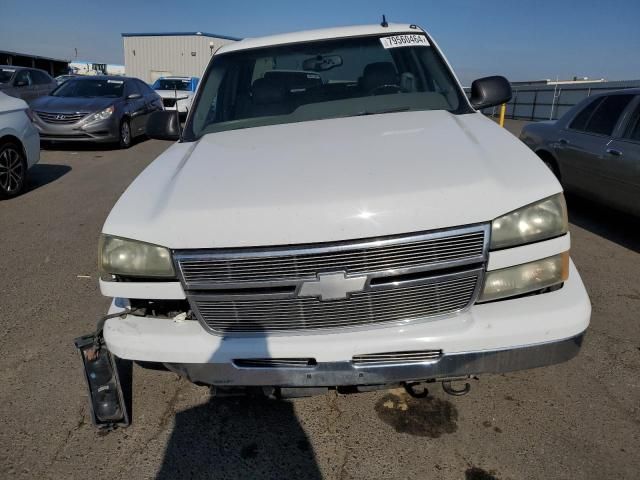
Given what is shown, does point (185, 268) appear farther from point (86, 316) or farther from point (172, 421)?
point (86, 316)

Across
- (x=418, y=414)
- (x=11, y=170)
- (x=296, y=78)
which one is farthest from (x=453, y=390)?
(x=11, y=170)

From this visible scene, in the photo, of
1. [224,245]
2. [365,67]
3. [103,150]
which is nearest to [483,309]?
[224,245]

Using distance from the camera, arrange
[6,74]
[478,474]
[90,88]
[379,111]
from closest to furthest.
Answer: [478,474] < [379,111] < [90,88] < [6,74]

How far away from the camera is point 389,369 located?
2.03 m

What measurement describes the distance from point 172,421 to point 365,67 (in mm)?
2570

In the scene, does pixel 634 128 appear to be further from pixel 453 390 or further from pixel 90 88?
pixel 90 88

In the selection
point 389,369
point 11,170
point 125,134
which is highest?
point 389,369

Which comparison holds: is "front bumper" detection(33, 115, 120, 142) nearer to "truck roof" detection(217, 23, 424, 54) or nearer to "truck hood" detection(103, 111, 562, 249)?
"truck roof" detection(217, 23, 424, 54)

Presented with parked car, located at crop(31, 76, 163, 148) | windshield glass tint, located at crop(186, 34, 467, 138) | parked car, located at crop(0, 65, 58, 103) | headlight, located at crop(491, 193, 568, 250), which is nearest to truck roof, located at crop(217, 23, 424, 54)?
windshield glass tint, located at crop(186, 34, 467, 138)

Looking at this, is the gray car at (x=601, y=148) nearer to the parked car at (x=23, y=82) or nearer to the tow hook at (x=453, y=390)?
the tow hook at (x=453, y=390)

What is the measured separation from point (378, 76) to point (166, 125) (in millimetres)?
1604

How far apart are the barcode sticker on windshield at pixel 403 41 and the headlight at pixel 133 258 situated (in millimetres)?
2339

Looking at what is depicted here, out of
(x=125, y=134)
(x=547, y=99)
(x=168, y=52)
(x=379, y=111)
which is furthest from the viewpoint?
(x=168, y=52)

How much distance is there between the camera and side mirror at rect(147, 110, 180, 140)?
3.85 m
